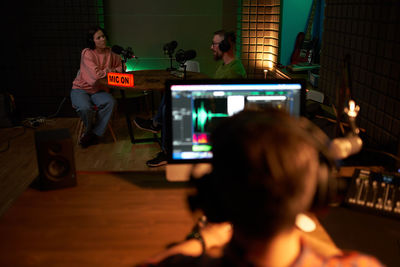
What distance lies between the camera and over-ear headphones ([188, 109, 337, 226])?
2.48 ft

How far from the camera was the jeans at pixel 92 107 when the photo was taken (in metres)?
4.45

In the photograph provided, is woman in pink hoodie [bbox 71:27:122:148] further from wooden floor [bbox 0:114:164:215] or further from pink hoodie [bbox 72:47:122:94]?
wooden floor [bbox 0:114:164:215]

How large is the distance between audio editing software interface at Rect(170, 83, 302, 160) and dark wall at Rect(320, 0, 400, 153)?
0.26m

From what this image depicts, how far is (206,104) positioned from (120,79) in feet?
8.62

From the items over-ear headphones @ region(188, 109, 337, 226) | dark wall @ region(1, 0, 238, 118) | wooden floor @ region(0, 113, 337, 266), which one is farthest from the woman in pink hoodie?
over-ear headphones @ region(188, 109, 337, 226)

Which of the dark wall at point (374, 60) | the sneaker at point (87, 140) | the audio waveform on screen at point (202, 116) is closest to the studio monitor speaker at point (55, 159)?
the audio waveform on screen at point (202, 116)

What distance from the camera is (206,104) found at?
1.64m

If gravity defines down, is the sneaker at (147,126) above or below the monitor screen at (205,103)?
A: below

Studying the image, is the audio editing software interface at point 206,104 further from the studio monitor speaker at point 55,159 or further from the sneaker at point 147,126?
the sneaker at point 147,126

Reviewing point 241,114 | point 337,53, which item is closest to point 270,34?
point 337,53

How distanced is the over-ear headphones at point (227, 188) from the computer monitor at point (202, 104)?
64 centimetres

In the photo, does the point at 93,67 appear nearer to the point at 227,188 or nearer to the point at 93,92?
the point at 93,92

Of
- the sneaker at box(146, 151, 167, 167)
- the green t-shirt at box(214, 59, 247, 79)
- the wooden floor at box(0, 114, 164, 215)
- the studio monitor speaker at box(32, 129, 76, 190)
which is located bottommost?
the wooden floor at box(0, 114, 164, 215)

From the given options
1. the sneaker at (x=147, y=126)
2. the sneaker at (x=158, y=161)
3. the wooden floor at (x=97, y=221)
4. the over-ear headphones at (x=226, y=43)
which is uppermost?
the over-ear headphones at (x=226, y=43)
